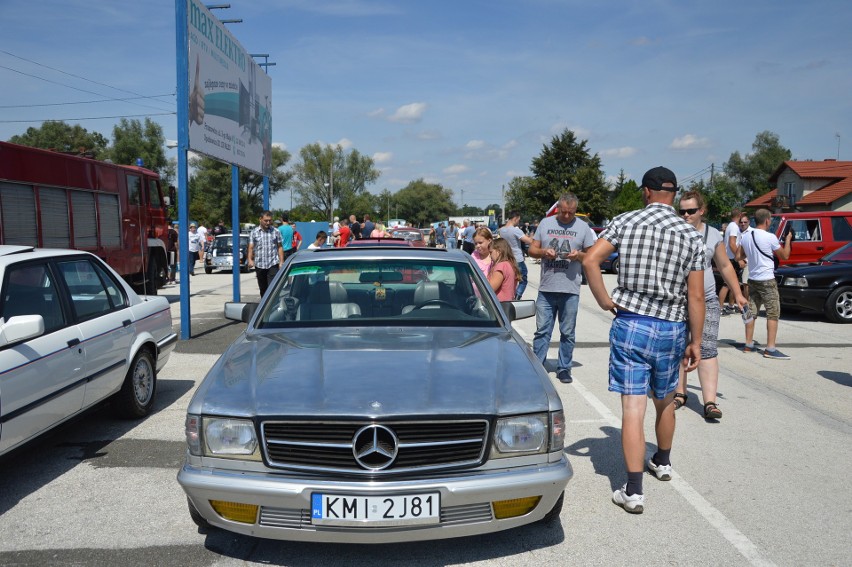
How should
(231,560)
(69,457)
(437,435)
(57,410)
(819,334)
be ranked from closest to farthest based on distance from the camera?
1. (437,435)
2. (231,560)
3. (57,410)
4. (69,457)
5. (819,334)

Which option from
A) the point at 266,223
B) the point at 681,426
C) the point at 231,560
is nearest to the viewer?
the point at 231,560

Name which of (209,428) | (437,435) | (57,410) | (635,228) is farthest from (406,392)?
(57,410)

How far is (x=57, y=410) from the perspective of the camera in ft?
15.0

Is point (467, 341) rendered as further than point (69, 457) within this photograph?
No

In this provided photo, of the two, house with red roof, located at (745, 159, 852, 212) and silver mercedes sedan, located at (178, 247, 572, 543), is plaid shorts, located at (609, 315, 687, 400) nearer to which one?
silver mercedes sedan, located at (178, 247, 572, 543)

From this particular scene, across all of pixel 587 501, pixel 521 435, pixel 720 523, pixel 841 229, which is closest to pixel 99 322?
pixel 521 435

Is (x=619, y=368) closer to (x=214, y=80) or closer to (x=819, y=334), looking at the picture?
(x=819, y=334)

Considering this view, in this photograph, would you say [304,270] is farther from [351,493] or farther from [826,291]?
[826,291]

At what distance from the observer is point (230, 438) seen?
3.12m

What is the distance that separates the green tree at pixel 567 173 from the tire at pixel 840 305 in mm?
61337

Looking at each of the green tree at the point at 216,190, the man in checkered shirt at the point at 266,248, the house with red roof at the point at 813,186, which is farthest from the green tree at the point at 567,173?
the man in checkered shirt at the point at 266,248

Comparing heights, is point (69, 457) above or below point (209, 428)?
below

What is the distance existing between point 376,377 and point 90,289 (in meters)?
3.23

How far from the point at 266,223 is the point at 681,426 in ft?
27.0
